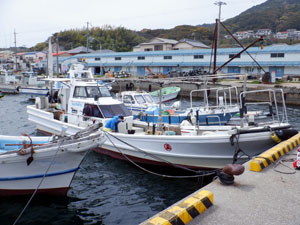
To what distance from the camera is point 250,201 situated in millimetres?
5438

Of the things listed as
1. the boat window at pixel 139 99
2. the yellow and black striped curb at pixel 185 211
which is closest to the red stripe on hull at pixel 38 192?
the yellow and black striped curb at pixel 185 211

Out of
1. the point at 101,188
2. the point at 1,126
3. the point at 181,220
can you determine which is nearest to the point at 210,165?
the point at 101,188

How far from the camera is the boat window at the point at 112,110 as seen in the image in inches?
469

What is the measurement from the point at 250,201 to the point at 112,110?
7799 millimetres

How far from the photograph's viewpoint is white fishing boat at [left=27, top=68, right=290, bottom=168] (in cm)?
872

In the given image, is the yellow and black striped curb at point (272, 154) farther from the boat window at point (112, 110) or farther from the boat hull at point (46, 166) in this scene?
the boat window at point (112, 110)

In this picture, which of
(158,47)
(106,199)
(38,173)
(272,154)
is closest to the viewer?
(38,173)

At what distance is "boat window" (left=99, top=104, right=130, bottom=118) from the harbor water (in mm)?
2002

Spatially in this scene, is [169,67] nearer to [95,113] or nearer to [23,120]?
[23,120]

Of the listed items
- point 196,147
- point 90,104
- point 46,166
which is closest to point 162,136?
point 196,147

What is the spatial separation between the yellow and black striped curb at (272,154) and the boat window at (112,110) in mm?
6362

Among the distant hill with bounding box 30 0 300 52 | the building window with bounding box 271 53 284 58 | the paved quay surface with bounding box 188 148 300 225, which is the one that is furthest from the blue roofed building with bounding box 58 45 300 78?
the distant hill with bounding box 30 0 300 52

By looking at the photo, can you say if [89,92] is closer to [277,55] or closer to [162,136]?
[162,136]

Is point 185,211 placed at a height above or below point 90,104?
below
